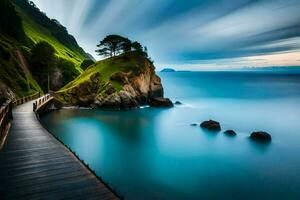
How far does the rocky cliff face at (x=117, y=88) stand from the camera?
50375 millimetres

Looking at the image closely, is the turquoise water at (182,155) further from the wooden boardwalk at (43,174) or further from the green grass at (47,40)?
the green grass at (47,40)

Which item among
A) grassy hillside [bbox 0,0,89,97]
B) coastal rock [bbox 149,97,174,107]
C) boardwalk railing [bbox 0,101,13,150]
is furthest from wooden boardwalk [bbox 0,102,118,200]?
coastal rock [bbox 149,97,174,107]

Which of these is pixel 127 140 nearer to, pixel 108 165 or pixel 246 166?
pixel 108 165

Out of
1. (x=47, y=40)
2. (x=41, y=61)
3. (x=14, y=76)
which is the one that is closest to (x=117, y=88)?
(x=14, y=76)

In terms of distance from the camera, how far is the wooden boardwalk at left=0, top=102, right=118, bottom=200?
927cm

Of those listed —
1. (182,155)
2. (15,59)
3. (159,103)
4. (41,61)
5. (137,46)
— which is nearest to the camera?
(182,155)

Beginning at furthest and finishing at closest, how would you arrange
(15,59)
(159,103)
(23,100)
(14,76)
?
(159,103)
(15,59)
(14,76)
(23,100)

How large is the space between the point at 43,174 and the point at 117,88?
Answer: 41165 millimetres

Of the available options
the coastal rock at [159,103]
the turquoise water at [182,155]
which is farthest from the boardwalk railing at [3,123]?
the coastal rock at [159,103]

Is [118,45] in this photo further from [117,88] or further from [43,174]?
[43,174]

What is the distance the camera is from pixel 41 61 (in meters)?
61.4

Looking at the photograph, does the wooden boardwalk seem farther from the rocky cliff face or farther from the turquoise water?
the rocky cliff face

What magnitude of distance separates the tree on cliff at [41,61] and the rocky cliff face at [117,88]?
11.7 m

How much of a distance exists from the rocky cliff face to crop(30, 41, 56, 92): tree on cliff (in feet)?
38.5
